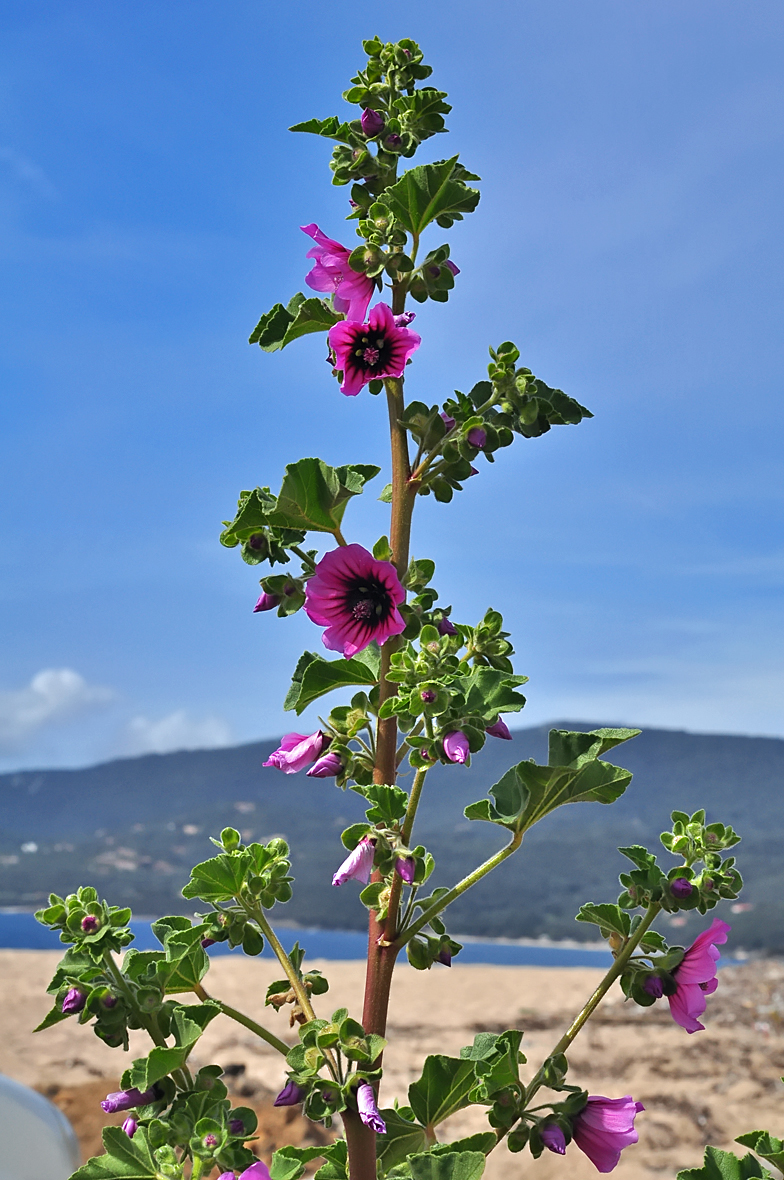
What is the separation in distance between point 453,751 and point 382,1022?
61 cm

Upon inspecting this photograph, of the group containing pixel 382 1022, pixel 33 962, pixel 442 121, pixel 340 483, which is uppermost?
pixel 442 121

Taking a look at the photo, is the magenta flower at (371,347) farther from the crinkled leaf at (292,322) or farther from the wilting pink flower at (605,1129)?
the wilting pink flower at (605,1129)

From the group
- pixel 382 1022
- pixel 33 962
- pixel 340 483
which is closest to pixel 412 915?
pixel 382 1022

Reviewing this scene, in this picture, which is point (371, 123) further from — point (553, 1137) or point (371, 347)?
point (553, 1137)

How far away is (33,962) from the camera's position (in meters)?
10.9

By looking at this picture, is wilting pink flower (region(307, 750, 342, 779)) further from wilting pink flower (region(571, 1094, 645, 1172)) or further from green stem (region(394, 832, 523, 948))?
wilting pink flower (region(571, 1094, 645, 1172))

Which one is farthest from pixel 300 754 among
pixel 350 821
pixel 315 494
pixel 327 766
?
pixel 350 821

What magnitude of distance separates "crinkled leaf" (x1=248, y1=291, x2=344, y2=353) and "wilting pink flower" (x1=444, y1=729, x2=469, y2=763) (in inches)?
36.6

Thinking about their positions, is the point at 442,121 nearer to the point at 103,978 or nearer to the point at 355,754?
the point at 355,754

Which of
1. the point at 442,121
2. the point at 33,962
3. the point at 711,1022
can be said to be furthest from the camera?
the point at 33,962

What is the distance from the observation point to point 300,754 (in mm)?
1879

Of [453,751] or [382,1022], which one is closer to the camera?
[453,751]

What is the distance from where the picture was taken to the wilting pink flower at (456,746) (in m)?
1.61

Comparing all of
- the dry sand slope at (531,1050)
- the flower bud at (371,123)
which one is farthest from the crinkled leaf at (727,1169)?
the dry sand slope at (531,1050)
